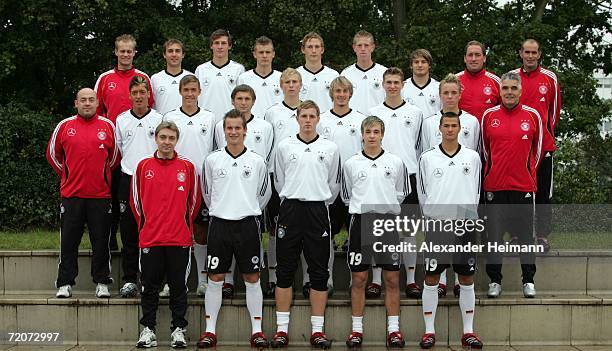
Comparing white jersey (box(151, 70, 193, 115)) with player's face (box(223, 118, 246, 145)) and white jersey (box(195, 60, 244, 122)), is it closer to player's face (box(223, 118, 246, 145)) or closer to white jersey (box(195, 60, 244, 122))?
white jersey (box(195, 60, 244, 122))

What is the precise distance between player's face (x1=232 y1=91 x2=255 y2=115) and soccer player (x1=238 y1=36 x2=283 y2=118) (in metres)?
0.65

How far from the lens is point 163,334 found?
7.52 m

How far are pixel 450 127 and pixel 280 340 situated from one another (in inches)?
100

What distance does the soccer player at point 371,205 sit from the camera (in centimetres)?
718

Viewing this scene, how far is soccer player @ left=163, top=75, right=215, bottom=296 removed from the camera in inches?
306

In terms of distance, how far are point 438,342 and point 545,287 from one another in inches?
60.7

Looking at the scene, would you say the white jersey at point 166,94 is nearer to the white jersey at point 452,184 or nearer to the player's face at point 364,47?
the player's face at point 364,47

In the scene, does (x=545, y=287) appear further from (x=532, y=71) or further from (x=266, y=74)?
(x=266, y=74)

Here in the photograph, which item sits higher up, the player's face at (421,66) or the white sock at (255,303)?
the player's face at (421,66)

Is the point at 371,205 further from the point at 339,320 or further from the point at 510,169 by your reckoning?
the point at 510,169

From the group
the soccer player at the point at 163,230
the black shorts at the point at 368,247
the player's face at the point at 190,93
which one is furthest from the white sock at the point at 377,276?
the player's face at the point at 190,93

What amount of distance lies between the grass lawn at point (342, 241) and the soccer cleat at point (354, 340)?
7.27 feet

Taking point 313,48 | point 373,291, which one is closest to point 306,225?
point 373,291

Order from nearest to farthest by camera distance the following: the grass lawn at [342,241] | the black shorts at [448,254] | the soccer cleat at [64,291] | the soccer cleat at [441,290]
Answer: the black shorts at [448,254]
the soccer cleat at [64,291]
the soccer cleat at [441,290]
the grass lawn at [342,241]
